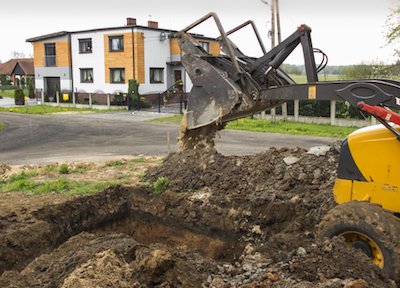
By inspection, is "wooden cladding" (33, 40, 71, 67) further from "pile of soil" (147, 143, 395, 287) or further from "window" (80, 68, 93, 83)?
"pile of soil" (147, 143, 395, 287)

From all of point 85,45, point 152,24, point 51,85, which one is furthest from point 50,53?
point 152,24

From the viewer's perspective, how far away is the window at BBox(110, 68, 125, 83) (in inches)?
1419

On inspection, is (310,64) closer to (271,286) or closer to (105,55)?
(271,286)

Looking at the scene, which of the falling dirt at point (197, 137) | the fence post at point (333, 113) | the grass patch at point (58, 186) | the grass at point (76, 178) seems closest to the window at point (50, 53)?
the fence post at point (333, 113)

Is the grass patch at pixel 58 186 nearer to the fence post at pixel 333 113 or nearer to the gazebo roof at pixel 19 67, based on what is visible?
the fence post at pixel 333 113

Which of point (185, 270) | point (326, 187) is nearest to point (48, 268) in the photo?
point (185, 270)

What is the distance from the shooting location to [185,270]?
5.19 metres

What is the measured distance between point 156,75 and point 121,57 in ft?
10.6

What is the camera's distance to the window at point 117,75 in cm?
3603

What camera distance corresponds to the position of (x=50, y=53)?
40.8 metres

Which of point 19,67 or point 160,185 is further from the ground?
point 19,67

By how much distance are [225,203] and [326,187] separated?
6.39 ft

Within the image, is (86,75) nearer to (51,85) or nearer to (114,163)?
(51,85)

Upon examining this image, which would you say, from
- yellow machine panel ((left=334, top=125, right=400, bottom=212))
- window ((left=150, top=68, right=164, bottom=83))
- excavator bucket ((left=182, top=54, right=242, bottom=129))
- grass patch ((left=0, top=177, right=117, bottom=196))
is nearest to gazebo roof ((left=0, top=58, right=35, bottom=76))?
window ((left=150, top=68, right=164, bottom=83))
